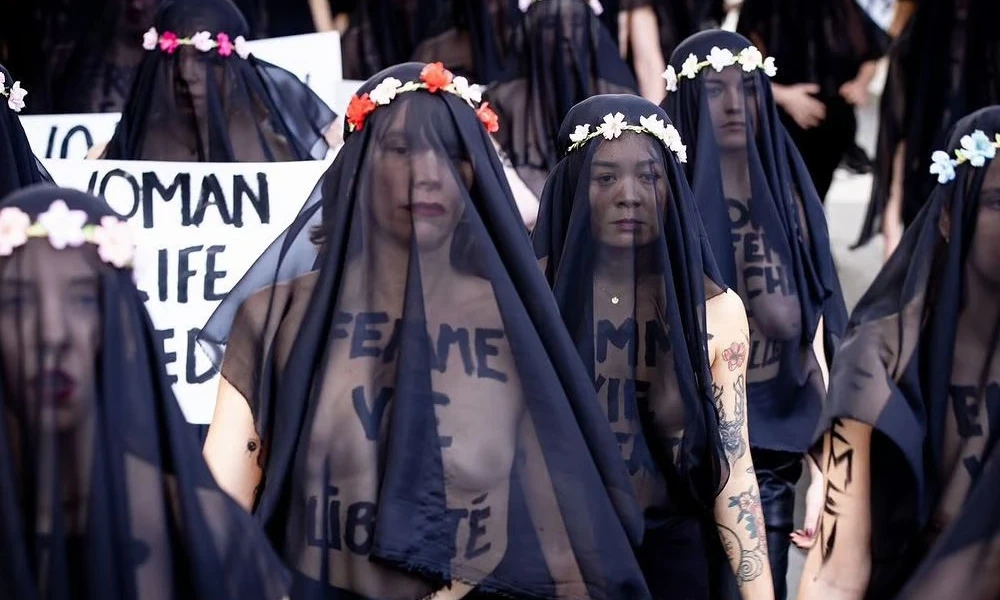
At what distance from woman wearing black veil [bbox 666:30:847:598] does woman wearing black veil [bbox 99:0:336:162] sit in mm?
1466

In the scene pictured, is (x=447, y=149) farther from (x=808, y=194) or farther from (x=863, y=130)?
(x=863, y=130)

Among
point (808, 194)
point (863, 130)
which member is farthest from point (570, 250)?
point (863, 130)

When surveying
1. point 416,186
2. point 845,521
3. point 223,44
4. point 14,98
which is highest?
point 223,44

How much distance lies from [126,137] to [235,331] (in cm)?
262

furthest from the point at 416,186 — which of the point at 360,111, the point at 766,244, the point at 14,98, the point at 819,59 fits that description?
the point at 819,59

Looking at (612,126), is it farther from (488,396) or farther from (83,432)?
(83,432)

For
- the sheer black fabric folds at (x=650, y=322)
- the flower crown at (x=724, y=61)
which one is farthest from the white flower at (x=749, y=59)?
the sheer black fabric folds at (x=650, y=322)

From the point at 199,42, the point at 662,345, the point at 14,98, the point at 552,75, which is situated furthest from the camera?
the point at 552,75

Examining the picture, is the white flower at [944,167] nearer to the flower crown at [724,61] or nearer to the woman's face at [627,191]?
the woman's face at [627,191]

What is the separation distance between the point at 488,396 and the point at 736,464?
0.93 metres

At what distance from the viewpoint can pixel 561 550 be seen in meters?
3.53

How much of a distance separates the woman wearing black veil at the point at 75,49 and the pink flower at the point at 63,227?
4.50m

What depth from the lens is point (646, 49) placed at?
324 inches

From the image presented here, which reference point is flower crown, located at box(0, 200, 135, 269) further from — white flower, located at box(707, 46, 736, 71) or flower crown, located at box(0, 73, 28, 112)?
white flower, located at box(707, 46, 736, 71)
